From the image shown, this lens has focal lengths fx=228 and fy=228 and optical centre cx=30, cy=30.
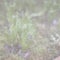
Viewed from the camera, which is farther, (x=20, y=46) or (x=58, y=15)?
(x=58, y=15)

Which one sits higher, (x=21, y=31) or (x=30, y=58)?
(x=21, y=31)

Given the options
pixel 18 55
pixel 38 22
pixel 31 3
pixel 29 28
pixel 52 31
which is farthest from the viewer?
pixel 31 3

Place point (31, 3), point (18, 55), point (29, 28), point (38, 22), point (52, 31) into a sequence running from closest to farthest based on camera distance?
point (18, 55)
point (29, 28)
point (52, 31)
point (38, 22)
point (31, 3)

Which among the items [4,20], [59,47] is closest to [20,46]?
[59,47]

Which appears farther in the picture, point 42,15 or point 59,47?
point 42,15

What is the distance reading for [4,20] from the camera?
2387 millimetres

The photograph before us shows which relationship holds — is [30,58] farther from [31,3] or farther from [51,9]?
[31,3]

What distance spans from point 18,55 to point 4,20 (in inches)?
24.1

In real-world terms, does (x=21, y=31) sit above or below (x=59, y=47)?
above

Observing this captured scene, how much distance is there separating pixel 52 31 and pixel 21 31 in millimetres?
406

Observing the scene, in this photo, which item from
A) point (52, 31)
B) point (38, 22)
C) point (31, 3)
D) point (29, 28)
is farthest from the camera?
point (31, 3)

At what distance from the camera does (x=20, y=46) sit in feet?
6.42

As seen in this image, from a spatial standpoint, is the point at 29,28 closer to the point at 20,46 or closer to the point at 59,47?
the point at 20,46

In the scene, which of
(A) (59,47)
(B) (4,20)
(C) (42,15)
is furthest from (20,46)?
(C) (42,15)
